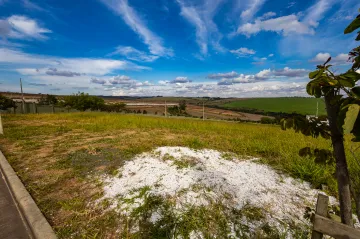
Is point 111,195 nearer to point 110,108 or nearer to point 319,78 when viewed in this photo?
point 319,78

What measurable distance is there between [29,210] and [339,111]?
3695 mm

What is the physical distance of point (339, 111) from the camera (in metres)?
0.85

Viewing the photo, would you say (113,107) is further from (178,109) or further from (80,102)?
(178,109)

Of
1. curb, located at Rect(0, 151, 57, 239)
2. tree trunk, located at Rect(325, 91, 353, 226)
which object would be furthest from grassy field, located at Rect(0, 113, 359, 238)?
tree trunk, located at Rect(325, 91, 353, 226)

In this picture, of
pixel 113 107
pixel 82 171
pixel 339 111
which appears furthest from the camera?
pixel 113 107

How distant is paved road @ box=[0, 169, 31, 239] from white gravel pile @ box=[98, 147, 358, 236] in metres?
1.07

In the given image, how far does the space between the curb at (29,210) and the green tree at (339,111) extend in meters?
2.85

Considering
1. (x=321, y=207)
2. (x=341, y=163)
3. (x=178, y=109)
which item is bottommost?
(x=178, y=109)

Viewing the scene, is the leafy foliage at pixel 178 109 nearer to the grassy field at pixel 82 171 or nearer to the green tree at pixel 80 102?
the green tree at pixel 80 102

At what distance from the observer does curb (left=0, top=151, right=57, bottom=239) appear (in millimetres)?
2096

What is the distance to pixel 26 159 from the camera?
4.70 metres

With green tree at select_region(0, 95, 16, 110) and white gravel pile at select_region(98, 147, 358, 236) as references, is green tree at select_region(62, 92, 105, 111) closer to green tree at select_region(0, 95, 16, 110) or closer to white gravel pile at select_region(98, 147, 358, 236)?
green tree at select_region(0, 95, 16, 110)

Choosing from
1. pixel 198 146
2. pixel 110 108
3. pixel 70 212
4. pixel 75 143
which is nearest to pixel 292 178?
pixel 198 146

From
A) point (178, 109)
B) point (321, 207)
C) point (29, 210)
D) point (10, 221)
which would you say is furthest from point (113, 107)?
point (321, 207)
